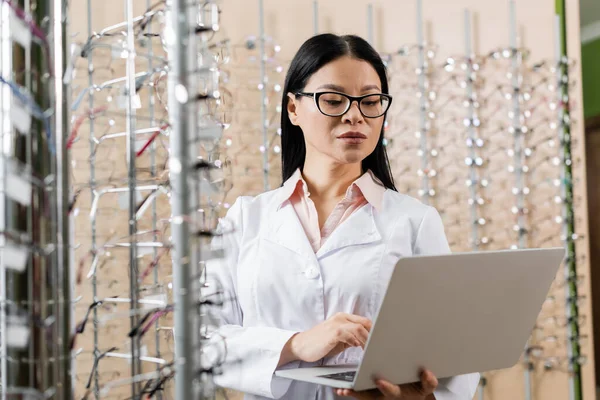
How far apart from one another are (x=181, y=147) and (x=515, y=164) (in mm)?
3323

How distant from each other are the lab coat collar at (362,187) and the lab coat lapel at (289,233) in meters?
0.04

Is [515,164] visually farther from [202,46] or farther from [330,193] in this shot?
[202,46]

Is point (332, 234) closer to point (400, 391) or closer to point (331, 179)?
point (331, 179)

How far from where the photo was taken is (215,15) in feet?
3.33

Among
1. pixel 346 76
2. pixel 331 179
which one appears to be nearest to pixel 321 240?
pixel 331 179

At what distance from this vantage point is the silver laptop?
124cm

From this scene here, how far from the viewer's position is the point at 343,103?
165 centimetres

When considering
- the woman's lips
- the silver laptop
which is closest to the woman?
the woman's lips

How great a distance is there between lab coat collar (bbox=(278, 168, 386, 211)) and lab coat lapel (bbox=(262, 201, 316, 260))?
4 cm

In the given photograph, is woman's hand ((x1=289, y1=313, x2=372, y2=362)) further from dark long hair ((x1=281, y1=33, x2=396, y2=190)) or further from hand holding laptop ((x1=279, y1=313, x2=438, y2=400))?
dark long hair ((x1=281, y1=33, x2=396, y2=190))

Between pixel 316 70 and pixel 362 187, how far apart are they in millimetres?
298

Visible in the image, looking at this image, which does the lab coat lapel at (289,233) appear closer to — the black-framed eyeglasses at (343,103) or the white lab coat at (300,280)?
the white lab coat at (300,280)

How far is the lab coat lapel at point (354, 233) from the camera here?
1.68 m


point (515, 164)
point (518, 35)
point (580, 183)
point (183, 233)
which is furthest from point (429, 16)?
point (183, 233)
